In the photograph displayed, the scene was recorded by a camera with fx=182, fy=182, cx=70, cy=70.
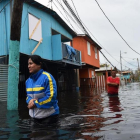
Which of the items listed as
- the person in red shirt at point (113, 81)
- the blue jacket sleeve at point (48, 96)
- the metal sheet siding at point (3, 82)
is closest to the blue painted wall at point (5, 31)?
the metal sheet siding at point (3, 82)

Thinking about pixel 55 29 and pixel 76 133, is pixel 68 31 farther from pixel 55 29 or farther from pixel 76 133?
pixel 76 133

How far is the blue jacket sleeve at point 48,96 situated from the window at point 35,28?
29.3 ft

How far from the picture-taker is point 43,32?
43.9ft

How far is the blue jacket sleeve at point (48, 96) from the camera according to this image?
10.3ft

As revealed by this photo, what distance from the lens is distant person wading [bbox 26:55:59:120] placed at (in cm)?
317

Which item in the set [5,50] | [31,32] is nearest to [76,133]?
[5,50]

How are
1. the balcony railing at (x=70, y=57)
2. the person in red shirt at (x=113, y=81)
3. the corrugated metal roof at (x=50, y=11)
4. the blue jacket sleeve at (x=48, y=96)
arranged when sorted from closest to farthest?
the blue jacket sleeve at (x=48, y=96) < the person in red shirt at (x=113, y=81) < the corrugated metal roof at (x=50, y=11) < the balcony railing at (x=70, y=57)

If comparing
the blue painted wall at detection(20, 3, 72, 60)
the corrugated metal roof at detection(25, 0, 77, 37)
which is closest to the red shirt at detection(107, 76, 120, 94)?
the blue painted wall at detection(20, 3, 72, 60)

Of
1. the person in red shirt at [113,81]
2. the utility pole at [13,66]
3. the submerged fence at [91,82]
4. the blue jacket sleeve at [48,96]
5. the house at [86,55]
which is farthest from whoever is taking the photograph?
the submerged fence at [91,82]

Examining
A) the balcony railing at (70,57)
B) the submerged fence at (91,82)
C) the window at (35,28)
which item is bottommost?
the submerged fence at (91,82)

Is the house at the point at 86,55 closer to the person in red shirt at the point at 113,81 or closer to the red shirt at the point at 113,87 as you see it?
the red shirt at the point at 113,87

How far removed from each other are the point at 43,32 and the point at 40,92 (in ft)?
35.2

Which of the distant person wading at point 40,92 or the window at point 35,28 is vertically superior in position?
the window at point 35,28

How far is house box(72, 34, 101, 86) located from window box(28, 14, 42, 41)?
9268mm
